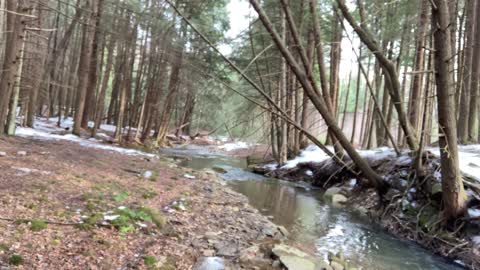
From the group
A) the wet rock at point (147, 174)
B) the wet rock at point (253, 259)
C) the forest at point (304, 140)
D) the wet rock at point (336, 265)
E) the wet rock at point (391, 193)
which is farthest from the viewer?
the wet rock at point (147, 174)

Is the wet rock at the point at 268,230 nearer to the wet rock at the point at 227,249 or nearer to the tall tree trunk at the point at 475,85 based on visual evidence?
the wet rock at the point at 227,249

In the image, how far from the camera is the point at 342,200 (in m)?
10.8

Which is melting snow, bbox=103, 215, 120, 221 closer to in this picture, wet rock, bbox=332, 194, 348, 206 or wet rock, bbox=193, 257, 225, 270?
wet rock, bbox=193, 257, 225, 270

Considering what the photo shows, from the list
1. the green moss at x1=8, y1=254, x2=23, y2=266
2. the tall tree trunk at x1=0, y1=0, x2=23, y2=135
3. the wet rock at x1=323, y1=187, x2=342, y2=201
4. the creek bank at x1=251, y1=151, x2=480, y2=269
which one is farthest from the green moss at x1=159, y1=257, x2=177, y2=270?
the tall tree trunk at x1=0, y1=0, x2=23, y2=135

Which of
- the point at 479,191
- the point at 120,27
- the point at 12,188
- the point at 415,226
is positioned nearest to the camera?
the point at 12,188

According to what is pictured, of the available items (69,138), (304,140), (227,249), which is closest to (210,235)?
(227,249)

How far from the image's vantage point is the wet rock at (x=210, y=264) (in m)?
4.56

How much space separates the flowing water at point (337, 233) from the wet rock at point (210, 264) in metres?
1.85

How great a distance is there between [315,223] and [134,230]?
4.18 m

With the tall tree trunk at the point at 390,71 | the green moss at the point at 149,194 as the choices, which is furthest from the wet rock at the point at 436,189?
the green moss at the point at 149,194

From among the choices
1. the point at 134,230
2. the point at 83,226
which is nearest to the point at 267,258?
the point at 134,230

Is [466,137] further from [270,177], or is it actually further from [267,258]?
[267,258]

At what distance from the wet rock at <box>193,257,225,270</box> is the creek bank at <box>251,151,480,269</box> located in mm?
3968

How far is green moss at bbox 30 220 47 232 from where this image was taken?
171 inches
